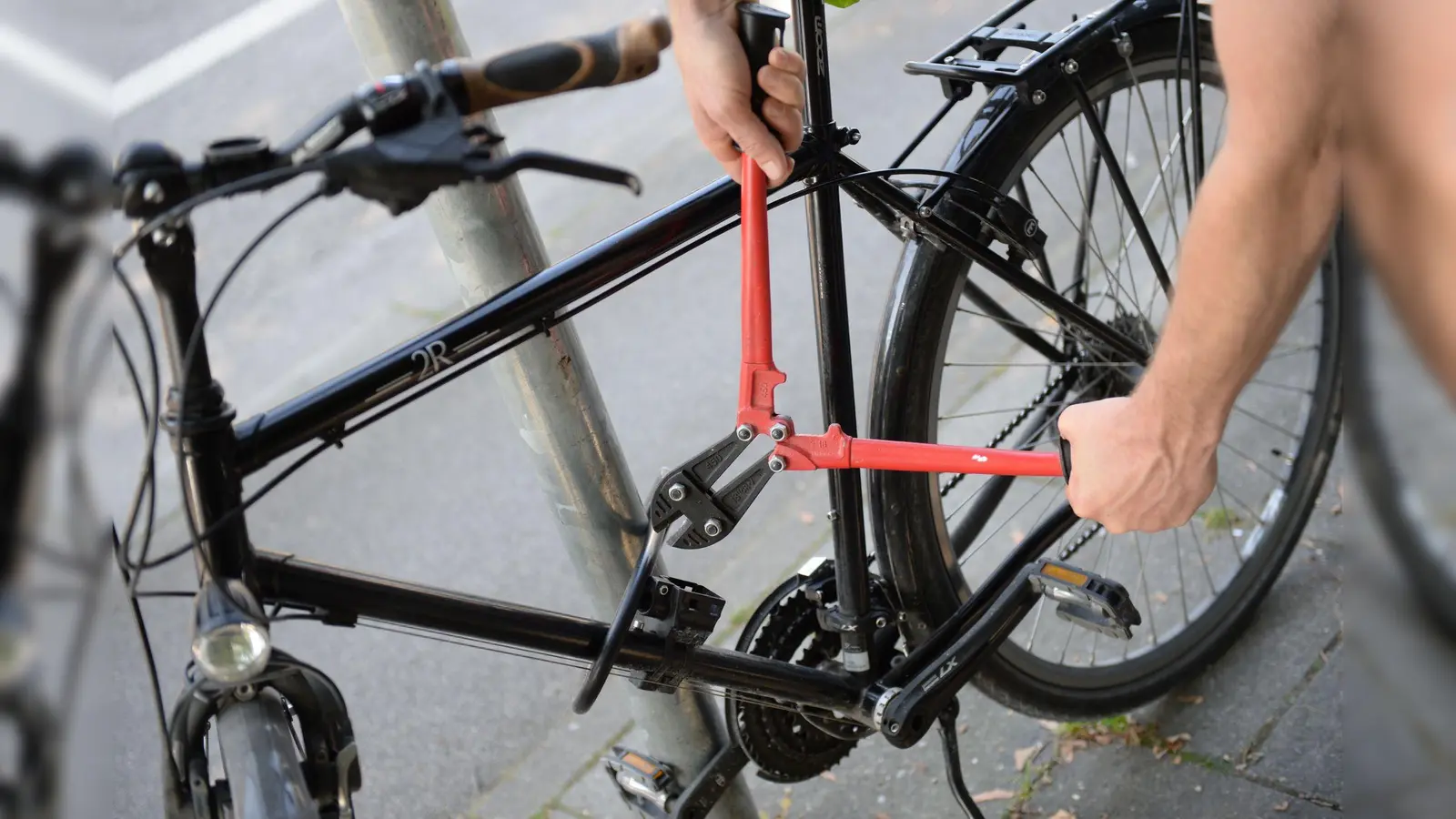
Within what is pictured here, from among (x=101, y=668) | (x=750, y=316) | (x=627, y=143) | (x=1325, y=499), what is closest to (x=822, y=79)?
(x=750, y=316)

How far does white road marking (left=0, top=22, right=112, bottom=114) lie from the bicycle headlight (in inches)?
21.3

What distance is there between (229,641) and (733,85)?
97 cm

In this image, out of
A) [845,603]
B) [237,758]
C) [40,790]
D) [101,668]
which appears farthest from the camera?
[845,603]

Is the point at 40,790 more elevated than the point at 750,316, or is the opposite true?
the point at 750,316

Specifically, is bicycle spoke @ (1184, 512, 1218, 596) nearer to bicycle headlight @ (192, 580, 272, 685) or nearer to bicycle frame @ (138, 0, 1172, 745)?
bicycle frame @ (138, 0, 1172, 745)

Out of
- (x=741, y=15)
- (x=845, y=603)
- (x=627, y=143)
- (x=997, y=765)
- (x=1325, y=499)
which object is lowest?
(x=997, y=765)

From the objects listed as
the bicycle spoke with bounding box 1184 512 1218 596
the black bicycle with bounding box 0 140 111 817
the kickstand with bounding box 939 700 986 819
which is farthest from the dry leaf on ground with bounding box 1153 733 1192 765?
the black bicycle with bounding box 0 140 111 817

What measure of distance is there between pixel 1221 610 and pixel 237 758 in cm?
214

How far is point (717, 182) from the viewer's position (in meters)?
1.94

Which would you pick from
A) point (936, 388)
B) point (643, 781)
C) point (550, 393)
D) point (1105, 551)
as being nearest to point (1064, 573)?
point (936, 388)

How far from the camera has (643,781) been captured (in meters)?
2.30

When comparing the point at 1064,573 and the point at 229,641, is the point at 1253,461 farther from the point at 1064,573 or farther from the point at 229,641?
the point at 229,641

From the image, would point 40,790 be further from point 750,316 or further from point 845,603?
point 845,603

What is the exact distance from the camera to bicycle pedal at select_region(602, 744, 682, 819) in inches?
90.1
